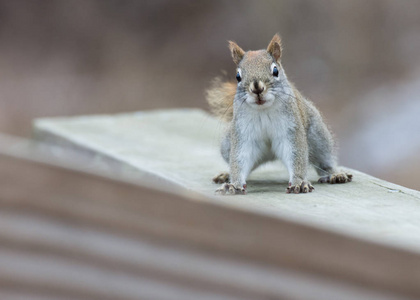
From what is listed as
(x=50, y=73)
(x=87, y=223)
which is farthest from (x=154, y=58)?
(x=87, y=223)

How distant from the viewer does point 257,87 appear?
2.58 metres

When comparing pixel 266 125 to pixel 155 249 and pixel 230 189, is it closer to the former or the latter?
pixel 230 189

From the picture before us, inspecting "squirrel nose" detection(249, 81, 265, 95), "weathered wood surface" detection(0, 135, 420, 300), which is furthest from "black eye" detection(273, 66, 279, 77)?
"weathered wood surface" detection(0, 135, 420, 300)

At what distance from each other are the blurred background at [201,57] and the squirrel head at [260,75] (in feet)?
9.75

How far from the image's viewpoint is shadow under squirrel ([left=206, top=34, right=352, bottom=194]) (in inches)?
104

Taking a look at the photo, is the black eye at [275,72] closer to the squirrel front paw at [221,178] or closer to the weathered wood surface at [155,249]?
the squirrel front paw at [221,178]

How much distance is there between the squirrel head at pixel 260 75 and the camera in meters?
2.60

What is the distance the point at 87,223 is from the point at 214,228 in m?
0.19

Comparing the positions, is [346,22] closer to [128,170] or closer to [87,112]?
[87,112]

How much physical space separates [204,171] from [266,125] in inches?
14.7

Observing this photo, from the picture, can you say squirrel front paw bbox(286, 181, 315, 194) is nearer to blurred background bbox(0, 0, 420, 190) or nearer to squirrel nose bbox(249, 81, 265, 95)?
squirrel nose bbox(249, 81, 265, 95)

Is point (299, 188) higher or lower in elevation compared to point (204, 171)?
lower

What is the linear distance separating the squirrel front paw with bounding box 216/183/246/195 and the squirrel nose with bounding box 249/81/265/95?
31cm

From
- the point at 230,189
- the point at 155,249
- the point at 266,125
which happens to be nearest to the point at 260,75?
the point at 266,125
